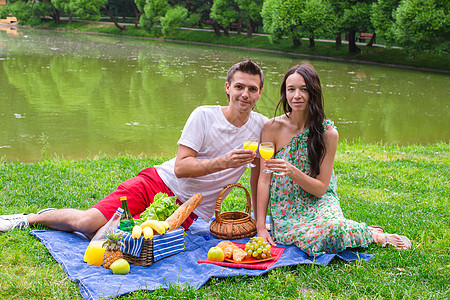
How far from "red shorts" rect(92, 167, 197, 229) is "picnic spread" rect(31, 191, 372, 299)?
12.9 inches

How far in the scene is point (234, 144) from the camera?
4.15m

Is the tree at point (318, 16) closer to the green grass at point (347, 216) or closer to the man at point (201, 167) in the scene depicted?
the green grass at point (347, 216)

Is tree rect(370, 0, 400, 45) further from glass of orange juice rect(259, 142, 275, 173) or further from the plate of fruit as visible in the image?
the plate of fruit

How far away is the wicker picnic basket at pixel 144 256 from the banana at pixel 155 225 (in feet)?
0.33

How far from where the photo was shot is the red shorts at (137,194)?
4023 millimetres

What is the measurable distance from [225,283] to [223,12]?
37494mm

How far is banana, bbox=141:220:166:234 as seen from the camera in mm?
3572

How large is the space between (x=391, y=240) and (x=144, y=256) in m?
2.15

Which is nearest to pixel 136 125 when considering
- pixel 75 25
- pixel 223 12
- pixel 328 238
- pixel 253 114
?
pixel 253 114

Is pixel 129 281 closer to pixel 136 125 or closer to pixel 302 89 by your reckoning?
pixel 302 89

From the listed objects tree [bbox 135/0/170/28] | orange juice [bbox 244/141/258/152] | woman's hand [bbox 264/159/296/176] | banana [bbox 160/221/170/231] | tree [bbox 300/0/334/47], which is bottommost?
banana [bbox 160/221/170/231]

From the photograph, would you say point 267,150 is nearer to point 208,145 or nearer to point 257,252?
point 208,145

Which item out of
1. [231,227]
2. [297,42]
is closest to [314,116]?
[231,227]

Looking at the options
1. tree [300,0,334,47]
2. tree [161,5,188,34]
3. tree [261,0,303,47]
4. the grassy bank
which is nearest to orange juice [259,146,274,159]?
the grassy bank
